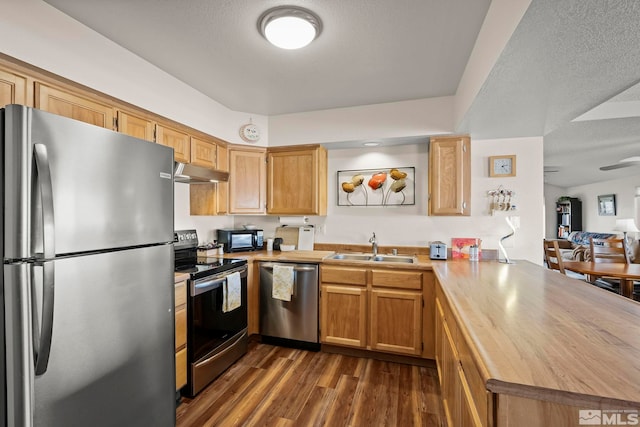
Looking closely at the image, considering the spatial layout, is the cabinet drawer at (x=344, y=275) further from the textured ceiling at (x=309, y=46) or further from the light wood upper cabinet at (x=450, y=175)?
the textured ceiling at (x=309, y=46)

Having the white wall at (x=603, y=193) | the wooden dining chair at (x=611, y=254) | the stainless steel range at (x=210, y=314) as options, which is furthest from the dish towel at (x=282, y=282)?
the white wall at (x=603, y=193)

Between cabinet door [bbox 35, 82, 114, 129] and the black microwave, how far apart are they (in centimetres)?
147

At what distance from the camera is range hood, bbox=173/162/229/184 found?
2064mm

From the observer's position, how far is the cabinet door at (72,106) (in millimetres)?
1497

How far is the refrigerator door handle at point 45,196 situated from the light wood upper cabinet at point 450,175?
105 inches

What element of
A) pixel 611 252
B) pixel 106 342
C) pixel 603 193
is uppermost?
pixel 603 193

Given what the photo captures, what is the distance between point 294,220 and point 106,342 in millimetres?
2157

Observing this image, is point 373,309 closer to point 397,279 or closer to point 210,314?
point 397,279

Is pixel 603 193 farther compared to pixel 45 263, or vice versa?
pixel 603 193

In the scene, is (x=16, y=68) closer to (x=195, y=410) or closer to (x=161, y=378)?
(x=161, y=378)

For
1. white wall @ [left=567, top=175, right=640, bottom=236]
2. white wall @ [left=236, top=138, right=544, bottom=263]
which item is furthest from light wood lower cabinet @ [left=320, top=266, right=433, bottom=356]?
white wall @ [left=567, top=175, right=640, bottom=236]

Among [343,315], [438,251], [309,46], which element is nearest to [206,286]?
[343,315]

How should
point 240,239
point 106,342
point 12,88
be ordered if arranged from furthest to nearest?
1. point 240,239
2. point 12,88
3. point 106,342

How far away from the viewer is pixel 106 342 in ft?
4.18
